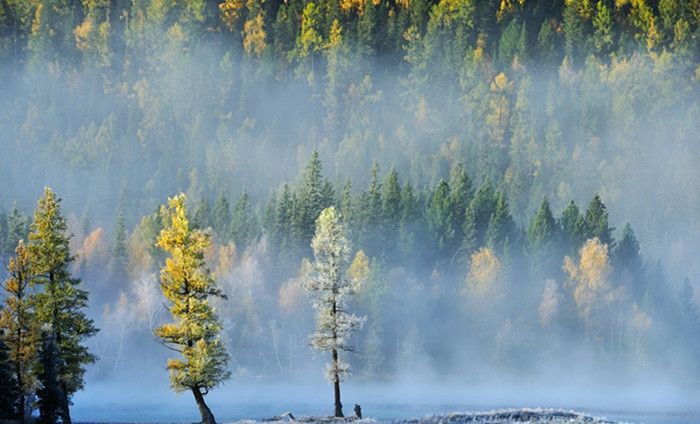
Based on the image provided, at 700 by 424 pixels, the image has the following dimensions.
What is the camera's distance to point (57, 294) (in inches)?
3088

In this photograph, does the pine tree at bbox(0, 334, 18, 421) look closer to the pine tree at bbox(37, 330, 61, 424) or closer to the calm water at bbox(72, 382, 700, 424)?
the pine tree at bbox(37, 330, 61, 424)

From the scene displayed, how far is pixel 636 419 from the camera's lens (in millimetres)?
132625

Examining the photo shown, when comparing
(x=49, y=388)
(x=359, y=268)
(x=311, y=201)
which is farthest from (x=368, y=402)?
(x=49, y=388)

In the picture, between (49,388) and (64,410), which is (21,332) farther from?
(64,410)

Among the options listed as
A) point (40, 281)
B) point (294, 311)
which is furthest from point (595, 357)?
point (40, 281)

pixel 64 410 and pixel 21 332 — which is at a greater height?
pixel 21 332

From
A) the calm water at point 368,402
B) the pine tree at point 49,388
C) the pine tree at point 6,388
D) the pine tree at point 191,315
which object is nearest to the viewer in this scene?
the pine tree at point 6,388

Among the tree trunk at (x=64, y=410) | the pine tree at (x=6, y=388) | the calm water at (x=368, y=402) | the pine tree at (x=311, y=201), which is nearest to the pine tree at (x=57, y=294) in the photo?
the tree trunk at (x=64, y=410)

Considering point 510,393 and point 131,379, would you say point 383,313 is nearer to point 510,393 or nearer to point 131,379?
point 510,393

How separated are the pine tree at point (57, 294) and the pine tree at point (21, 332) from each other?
0.78 meters

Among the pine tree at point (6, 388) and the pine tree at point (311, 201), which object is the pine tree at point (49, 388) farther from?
the pine tree at point (311, 201)

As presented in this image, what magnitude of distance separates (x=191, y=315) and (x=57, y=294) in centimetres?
825

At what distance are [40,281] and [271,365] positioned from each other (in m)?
112

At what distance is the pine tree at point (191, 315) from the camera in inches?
3036
